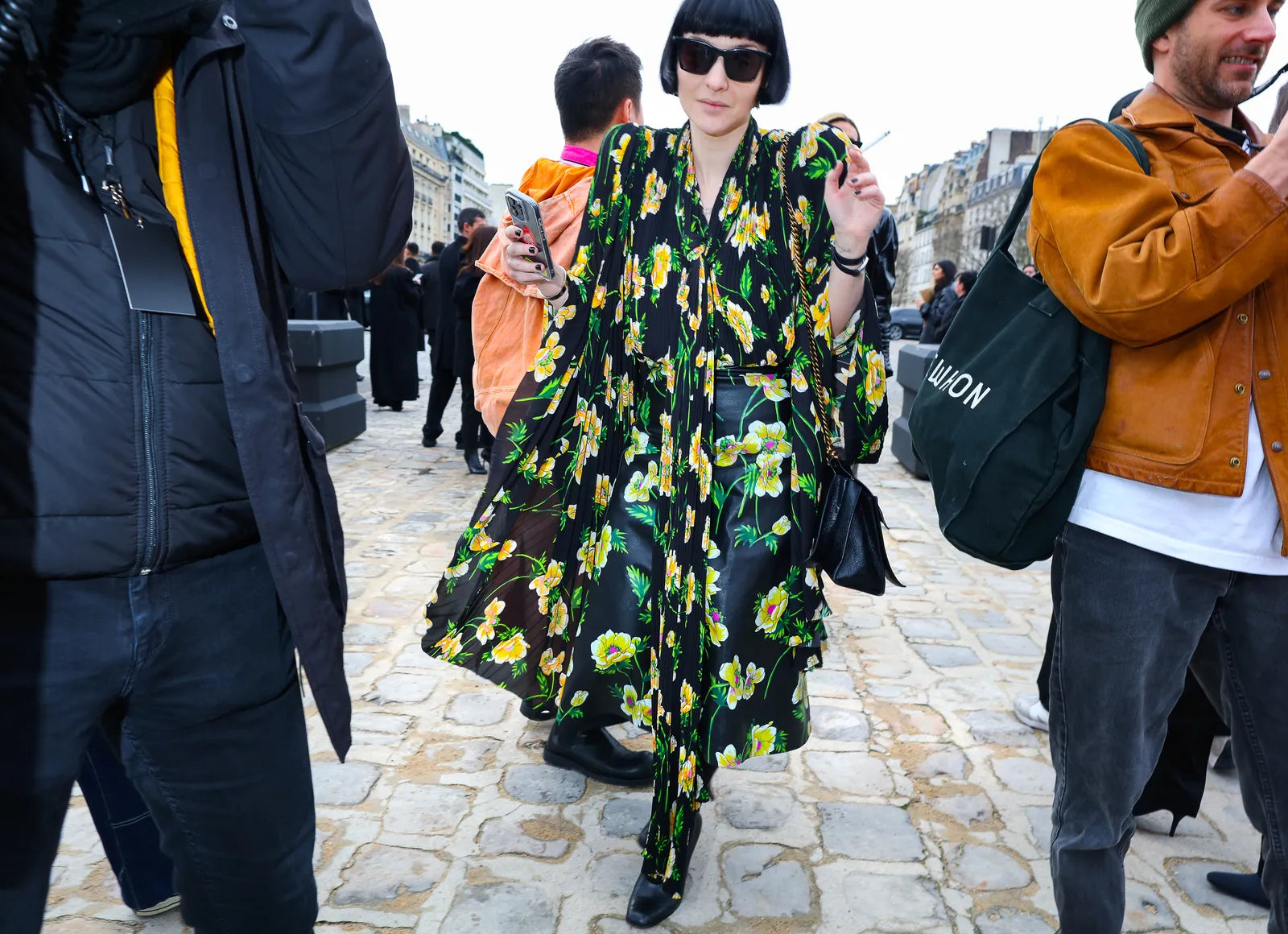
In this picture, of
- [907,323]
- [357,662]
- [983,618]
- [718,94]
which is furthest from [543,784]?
[907,323]

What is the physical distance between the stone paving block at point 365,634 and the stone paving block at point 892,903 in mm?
2513

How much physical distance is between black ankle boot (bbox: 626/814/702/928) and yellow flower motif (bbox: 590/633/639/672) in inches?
19.3

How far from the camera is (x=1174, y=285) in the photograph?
1.76 m

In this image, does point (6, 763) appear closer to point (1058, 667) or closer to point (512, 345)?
point (1058, 667)

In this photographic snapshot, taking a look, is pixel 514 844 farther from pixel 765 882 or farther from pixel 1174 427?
pixel 1174 427

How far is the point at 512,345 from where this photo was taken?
3619 millimetres

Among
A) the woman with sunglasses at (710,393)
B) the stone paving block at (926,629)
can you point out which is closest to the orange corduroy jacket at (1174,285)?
the woman with sunglasses at (710,393)

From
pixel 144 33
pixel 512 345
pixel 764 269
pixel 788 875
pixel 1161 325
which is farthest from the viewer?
pixel 512 345

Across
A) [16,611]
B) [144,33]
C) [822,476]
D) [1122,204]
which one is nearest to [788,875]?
[822,476]

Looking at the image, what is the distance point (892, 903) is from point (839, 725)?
1.17 metres

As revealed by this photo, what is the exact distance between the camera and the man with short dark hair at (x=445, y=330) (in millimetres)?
9109

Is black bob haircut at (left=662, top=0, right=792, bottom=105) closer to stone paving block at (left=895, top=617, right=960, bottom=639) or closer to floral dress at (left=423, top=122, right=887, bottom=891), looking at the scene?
floral dress at (left=423, top=122, right=887, bottom=891)

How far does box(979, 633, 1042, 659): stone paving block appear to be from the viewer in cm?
473

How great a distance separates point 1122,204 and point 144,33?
5.29 ft
